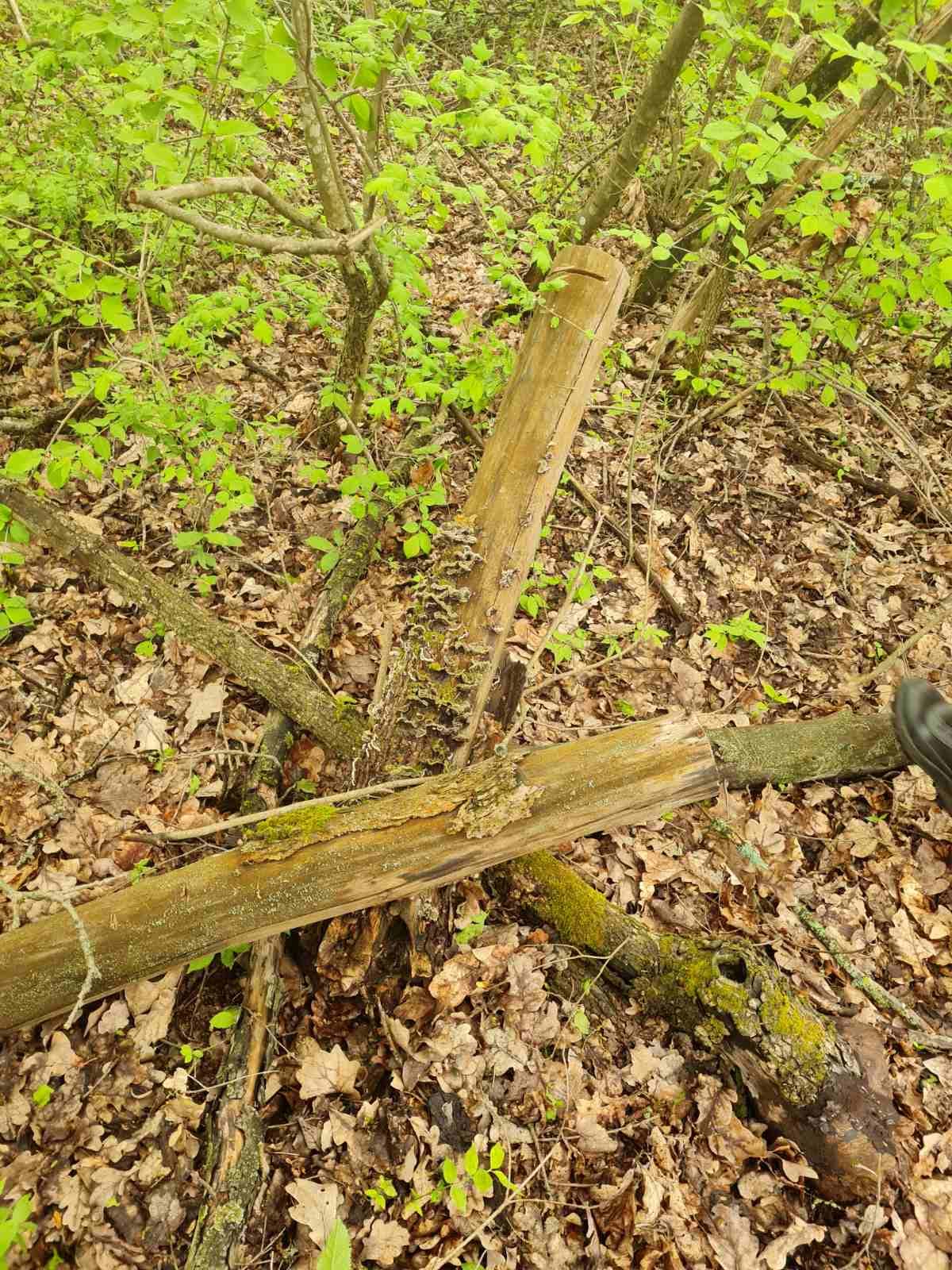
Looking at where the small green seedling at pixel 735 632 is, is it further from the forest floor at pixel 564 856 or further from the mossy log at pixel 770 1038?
the mossy log at pixel 770 1038

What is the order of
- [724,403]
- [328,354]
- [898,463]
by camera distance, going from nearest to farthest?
[898,463], [724,403], [328,354]

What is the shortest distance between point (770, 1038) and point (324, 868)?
1.74 metres

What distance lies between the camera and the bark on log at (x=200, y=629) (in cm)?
351

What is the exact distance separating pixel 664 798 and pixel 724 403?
3956 mm

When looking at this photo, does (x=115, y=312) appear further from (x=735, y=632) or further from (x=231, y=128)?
(x=735, y=632)

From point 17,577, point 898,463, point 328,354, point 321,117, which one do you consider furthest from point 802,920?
point 328,354

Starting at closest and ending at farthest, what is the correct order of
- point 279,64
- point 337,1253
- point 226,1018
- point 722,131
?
point 337,1253 → point 279,64 → point 226,1018 → point 722,131

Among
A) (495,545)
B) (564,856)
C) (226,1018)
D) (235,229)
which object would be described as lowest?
(226,1018)

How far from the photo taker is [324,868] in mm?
2561

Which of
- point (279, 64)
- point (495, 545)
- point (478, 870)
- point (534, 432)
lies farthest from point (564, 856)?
point (279, 64)

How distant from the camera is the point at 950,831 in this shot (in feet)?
12.0

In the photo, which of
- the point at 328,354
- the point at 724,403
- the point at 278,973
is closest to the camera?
the point at 278,973

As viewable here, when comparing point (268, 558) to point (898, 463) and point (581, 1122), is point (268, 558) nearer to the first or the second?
point (581, 1122)

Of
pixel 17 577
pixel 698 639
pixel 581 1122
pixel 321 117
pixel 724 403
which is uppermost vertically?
pixel 321 117
